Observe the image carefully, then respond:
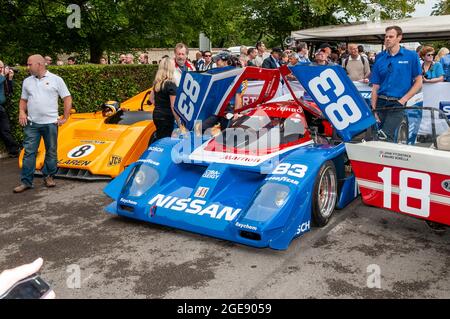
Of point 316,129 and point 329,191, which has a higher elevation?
point 316,129

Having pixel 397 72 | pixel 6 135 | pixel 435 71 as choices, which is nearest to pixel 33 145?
pixel 6 135

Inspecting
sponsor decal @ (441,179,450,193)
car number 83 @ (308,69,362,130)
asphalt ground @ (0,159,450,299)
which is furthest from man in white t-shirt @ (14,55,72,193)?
sponsor decal @ (441,179,450,193)

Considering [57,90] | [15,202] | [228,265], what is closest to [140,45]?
[57,90]

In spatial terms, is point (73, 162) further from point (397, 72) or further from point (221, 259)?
point (397, 72)

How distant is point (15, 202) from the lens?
5.53 metres

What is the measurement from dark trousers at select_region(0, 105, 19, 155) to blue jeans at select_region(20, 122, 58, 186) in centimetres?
221

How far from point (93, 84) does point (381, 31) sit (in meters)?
6.90

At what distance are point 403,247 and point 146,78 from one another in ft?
28.3

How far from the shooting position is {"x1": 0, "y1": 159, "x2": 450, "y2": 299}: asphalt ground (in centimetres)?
336

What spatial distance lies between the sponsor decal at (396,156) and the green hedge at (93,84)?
→ 631 cm

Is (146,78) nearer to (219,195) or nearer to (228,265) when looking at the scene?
(219,195)

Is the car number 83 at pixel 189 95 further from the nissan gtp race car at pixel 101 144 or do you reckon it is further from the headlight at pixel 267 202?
the headlight at pixel 267 202

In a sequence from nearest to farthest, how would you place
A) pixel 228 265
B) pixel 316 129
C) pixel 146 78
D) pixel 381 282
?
pixel 381 282 → pixel 228 265 → pixel 316 129 → pixel 146 78

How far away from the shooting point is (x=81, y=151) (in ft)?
21.4
